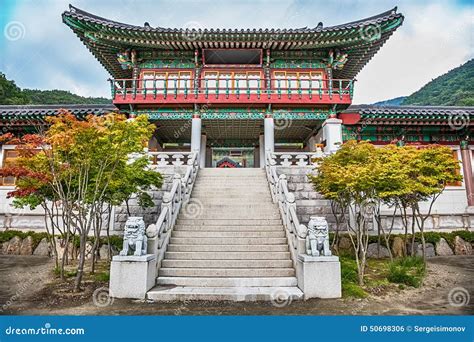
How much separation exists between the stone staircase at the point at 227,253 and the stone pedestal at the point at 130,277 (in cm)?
26

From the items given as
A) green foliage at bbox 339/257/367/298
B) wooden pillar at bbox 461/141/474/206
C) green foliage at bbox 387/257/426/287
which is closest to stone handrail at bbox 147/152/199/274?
green foliage at bbox 339/257/367/298

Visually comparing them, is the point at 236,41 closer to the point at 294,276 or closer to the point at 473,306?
the point at 294,276

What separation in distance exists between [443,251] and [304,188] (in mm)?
6146

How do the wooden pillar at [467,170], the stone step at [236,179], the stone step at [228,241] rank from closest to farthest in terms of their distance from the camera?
the stone step at [228,241]
the stone step at [236,179]
the wooden pillar at [467,170]

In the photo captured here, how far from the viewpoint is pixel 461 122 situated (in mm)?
14852

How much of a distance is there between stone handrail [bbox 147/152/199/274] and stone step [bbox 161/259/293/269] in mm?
354

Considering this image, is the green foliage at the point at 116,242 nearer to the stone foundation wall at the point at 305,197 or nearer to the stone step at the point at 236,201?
the stone step at the point at 236,201

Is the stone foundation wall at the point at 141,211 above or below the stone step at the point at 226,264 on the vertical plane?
above

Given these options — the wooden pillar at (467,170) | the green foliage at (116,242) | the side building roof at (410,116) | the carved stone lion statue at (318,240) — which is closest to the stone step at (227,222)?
the carved stone lion statue at (318,240)

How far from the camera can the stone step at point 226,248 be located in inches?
312

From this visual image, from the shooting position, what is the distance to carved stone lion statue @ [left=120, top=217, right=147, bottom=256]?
648cm

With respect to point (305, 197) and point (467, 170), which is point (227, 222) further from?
point (467, 170)

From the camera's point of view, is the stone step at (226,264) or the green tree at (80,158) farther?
the stone step at (226,264)

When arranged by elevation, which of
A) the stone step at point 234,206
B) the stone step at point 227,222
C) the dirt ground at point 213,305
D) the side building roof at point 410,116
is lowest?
the dirt ground at point 213,305
